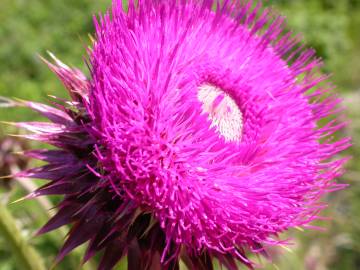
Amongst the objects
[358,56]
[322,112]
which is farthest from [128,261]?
[358,56]

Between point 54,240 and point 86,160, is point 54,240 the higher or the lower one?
the lower one

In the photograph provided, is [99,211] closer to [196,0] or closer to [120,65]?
[120,65]

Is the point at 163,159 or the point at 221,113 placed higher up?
the point at 221,113

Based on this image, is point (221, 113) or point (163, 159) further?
point (221, 113)

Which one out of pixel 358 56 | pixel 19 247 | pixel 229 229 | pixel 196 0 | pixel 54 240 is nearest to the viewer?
pixel 229 229

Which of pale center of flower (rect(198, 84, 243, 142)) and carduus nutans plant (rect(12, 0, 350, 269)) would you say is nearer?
carduus nutans plant (rect(12, 0, 350, 269))

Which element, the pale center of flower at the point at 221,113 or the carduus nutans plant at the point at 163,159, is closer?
the carduus nutans plant at the point at 163,159
